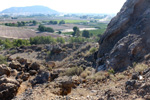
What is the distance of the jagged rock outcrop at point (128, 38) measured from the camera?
10789mm

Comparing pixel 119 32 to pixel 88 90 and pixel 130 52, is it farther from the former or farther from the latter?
Result: pixel 88 90

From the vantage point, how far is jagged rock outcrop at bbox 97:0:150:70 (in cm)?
1079

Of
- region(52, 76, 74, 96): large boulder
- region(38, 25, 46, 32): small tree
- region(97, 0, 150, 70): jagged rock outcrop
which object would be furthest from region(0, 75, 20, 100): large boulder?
region(38, 25, 46, 32): small tree

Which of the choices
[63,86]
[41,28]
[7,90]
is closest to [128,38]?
[63,86]

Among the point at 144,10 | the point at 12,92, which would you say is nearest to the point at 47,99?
the point at 12,92

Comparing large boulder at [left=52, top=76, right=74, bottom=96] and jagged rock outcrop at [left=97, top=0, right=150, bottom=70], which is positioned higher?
Answer: jagged rock outcrop at [left=97, top=0, right=150, bottom=70]

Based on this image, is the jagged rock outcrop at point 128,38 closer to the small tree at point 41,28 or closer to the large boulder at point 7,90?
the large boulder at point 7,90

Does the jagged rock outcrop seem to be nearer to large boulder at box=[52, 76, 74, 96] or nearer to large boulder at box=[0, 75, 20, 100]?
large boulder at box=[52, 76, 74, 96]

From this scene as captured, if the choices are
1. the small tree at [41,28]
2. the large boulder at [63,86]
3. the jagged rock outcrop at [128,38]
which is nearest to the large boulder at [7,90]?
the large boulder at [63,86]

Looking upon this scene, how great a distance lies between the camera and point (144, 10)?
14.1 meters

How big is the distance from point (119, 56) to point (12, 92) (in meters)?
8.15

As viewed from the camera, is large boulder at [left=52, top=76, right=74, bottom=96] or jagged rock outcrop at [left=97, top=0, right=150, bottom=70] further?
jagged rock outcrop at [left=97, top=0, right=150, bottom=70]

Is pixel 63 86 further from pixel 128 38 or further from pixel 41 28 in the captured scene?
pixel 41 28

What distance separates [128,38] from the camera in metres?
12.3
